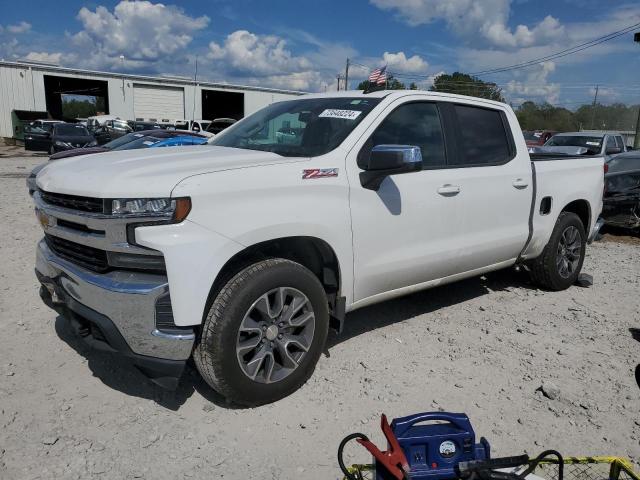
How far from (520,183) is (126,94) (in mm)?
41228

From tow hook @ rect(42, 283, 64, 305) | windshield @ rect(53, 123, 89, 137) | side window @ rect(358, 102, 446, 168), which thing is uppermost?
windshield @ rect(53, 123, 89, 137)

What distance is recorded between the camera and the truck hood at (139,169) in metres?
2.72

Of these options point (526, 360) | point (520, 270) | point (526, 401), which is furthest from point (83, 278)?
point (520, 270)

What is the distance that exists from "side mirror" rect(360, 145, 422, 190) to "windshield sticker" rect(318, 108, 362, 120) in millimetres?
402

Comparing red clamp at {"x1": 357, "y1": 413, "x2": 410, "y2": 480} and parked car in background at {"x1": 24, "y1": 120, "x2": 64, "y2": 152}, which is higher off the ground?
parked car in background at {"x1": 24, "y1": 120, "x2": 64, "y2": 152}

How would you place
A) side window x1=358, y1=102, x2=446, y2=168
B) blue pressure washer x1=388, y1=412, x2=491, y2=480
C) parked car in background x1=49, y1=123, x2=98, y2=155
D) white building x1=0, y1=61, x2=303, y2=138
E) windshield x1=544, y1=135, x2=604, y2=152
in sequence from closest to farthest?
1. blue pressure washer x1=388, y1=412, x2=491, y2=480
2. side window x1=358, y1=102, x2=446, y2=168
3. windshield x1=544, y1=135, x2=604, y2=152
4. parked car in background x1=49, y1=123, x2=98, y2=155
5. white building x1=0, y1=61, x2=303, y2=138

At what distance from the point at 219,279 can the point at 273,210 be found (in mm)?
491

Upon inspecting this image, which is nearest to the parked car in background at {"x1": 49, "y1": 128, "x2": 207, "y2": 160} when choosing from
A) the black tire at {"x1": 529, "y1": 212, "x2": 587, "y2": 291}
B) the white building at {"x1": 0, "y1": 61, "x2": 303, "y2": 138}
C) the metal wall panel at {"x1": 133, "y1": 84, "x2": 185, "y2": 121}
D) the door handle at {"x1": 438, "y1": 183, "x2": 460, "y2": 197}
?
the black tire at {"x1": 529, "y1": 212, "x2": 587, "y2": 291}

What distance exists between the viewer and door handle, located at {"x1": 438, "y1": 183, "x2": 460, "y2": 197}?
397 centimetres

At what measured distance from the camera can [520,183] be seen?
4.69 metres

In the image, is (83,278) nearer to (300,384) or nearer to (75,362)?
(75,362)

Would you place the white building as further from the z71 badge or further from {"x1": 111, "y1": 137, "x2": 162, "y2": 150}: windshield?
the z71 badge

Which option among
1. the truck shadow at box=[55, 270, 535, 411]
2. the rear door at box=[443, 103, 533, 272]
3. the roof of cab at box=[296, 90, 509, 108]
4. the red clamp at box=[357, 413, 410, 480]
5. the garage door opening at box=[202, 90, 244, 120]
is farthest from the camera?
the garage door opening at box=[202, 90, 244, 120]

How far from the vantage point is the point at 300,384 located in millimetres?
3348
